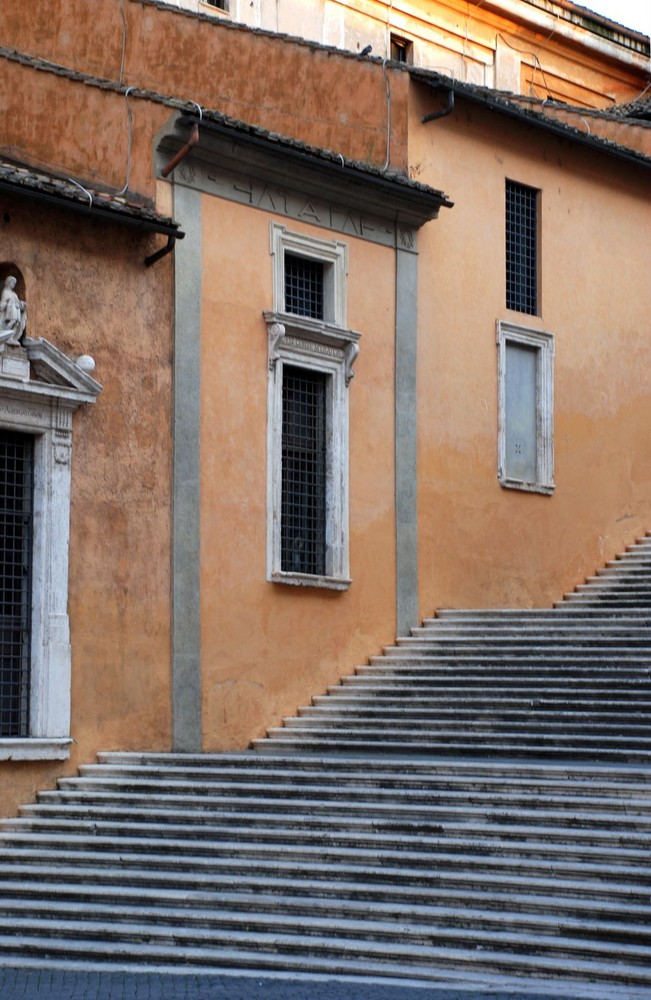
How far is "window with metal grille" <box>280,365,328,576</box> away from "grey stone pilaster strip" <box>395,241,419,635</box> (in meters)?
0.94

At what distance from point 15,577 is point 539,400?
7.47 m

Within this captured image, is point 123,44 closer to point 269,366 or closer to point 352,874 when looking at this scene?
point 269,366

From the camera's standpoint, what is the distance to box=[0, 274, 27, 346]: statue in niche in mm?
14922

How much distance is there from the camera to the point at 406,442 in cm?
1855

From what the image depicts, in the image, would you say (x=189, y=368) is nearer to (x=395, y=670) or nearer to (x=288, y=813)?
(x=395, y=670)

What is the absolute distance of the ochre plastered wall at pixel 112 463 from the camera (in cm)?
1529

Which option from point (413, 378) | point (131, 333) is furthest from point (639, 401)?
point (131, 333)

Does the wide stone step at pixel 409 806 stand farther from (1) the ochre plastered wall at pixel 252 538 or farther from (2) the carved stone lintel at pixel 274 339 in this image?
(2) the carved stone lintel at pixel 274 339

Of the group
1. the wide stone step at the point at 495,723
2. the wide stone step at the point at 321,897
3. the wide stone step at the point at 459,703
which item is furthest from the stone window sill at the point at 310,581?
the wide stone step at the point at 321,897

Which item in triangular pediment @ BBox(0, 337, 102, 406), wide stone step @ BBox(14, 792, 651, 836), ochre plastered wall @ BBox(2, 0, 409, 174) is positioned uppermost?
ochre plastered wall @ BBox(2, 0, 409, 174)

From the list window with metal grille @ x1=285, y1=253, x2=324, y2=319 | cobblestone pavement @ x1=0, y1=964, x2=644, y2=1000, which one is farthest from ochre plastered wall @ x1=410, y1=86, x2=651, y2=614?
cobblestone pavement @ x1=0, y1=964, x2=644, y2=1000

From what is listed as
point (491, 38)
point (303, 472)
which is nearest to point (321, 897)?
point (303, 472)

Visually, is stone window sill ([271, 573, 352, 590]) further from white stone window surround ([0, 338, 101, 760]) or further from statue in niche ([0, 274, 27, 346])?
statue in niche ([0, 274, 27, 346])

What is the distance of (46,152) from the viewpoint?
1594 cm
